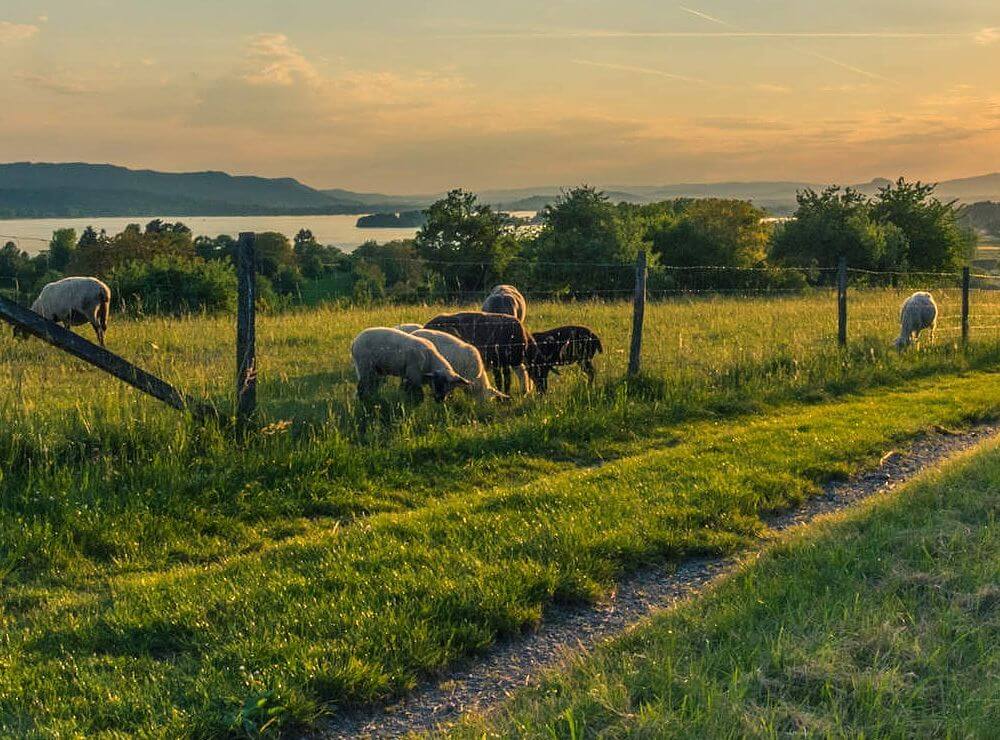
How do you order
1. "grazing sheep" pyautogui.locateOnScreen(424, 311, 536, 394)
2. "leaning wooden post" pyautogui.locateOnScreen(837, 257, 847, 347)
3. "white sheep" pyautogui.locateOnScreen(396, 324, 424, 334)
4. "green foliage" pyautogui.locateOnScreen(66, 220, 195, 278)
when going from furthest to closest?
"green foliage" pyautogui.locateOnScreen(66, 220, 195, 278) → "leaning wooden post" pyautogui.locateOnScreen(837, 257, 847, 347) → "grazing sheep" pyautogui.locateOnScreen(424, 311, 536, 394) → "white sheep" pyautogui.locateOnScreen(396, 324, 424, 334)

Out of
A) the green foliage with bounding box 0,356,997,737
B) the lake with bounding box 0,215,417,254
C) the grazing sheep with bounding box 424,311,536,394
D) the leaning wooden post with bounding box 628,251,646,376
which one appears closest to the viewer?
the green foliage with bounding box 0,356,997,737

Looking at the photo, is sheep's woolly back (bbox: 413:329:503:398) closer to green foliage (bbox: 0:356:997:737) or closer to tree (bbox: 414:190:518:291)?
green foliage (bbox: 0:356:997:737)

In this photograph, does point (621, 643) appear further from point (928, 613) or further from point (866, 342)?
point (866, 342)

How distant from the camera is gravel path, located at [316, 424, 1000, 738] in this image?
13.4 feet

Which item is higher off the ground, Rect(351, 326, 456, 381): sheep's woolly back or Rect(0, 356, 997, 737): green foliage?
Rect(351, 326, 456, 381): sheep's woolly back

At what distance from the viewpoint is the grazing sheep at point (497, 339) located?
12961mm

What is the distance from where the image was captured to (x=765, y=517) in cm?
729

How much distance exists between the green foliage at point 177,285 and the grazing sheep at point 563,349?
16.6m

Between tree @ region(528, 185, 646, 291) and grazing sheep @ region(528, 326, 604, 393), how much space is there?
26998mm

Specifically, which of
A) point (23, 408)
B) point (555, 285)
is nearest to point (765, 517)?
point (23, 408)

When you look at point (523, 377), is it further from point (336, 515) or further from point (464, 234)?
point (464, 234)

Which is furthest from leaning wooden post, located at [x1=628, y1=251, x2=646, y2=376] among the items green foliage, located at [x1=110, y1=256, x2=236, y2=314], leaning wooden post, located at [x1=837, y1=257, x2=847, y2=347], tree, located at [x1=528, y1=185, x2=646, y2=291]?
tree, located at [x1=528, y1=185, x2=646, y2=291]

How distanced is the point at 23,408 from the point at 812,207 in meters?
52.9

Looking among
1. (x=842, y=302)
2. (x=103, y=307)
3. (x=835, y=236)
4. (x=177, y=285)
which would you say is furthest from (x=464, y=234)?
(x=842, y=302)
